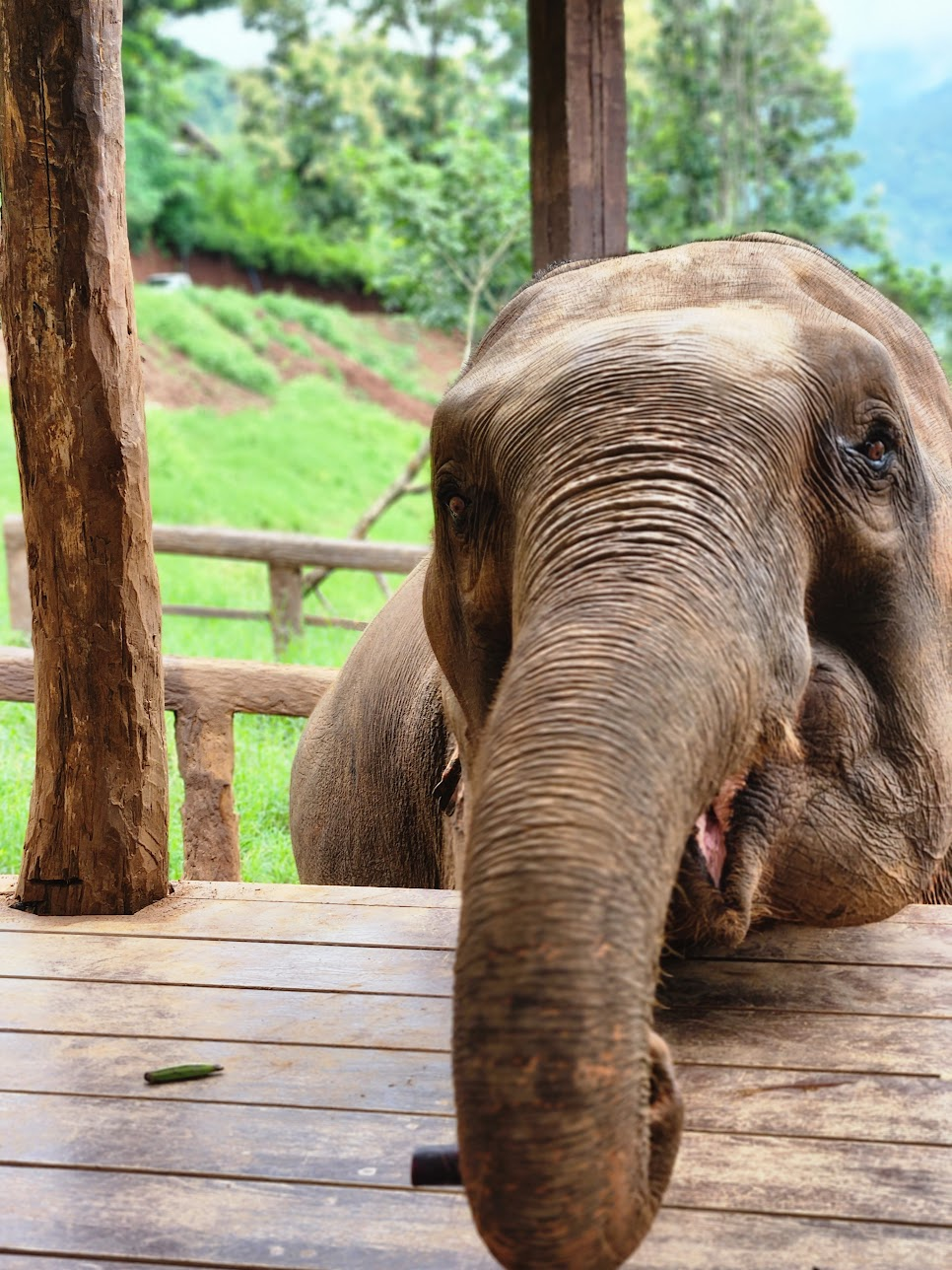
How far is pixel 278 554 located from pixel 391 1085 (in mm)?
5623

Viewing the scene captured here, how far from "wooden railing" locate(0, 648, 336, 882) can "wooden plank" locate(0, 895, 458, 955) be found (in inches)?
62.8

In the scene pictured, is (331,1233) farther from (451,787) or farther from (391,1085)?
(451,787)

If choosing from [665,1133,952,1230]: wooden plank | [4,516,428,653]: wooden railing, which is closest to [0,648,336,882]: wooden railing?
[665,1133,952,1230]: wooden plank

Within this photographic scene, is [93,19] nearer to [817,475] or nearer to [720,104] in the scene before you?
[817,475]

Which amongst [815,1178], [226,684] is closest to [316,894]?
[815,1178]

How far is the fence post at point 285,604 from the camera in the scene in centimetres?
749

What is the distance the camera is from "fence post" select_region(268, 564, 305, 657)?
7.49m

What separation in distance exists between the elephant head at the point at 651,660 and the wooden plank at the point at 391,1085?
0.65 ft

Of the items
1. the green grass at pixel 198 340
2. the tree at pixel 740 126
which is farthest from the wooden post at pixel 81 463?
the green grass at pixel 198 340

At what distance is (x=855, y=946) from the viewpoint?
7.16ft

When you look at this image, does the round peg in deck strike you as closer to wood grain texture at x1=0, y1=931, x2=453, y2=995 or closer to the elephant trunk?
the elephant trunk

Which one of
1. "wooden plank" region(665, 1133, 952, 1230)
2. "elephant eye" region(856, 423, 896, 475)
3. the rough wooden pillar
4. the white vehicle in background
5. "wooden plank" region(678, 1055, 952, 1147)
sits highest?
the rough wooden pillar

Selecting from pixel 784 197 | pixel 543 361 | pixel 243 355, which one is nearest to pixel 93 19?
pixel 543 361

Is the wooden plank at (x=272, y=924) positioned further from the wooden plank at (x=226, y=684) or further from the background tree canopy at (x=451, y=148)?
the background tree canopy at (x=451, y=148)
